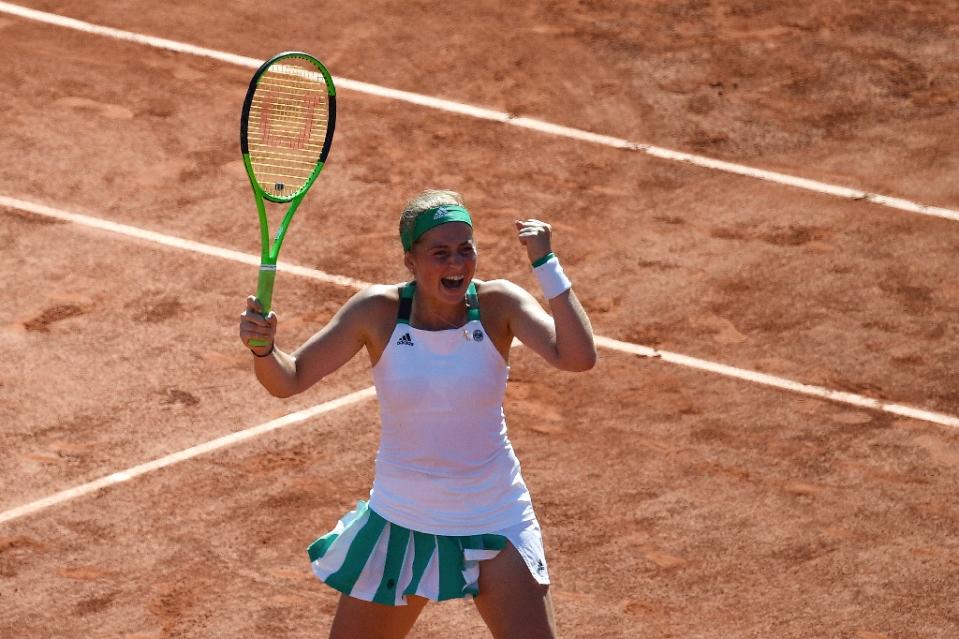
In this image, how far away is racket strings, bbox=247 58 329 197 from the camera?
686 cm

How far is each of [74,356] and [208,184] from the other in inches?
97.8

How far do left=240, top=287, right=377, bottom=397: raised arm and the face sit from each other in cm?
31

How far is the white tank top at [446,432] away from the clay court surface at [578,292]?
79.4 inches

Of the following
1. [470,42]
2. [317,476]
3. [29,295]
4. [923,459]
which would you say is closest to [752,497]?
[923,459]

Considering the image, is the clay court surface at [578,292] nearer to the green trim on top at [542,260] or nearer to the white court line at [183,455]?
the white court line at [183,455]

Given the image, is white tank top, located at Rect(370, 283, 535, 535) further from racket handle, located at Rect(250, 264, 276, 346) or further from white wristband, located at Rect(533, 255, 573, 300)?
racket handle, located at Rect(250, 264, 276, 346)

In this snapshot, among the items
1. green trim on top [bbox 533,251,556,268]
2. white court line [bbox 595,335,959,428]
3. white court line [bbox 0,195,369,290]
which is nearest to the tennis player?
green trim on top [bbox 533,251,556,268]

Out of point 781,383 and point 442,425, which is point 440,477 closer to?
point 442,425

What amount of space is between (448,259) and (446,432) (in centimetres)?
64

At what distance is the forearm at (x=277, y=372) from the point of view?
6148 mm

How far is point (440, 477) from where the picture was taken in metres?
6.25

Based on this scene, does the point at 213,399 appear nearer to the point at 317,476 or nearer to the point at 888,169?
the point at 317,476

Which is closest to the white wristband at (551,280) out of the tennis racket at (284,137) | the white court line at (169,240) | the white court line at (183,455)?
the tennis racket at (284,137)

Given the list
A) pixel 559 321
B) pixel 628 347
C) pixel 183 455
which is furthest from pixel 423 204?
pixel 628 347
